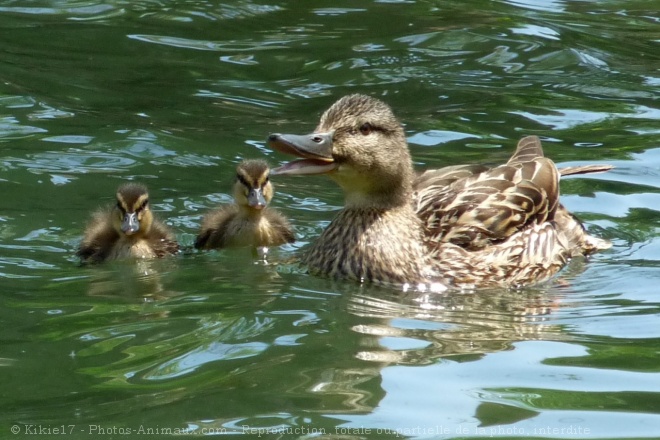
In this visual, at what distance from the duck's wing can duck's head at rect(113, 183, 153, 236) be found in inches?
58.0

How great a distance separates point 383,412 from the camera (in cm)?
455

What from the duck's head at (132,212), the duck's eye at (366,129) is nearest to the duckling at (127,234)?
the duck's head at (132,212)

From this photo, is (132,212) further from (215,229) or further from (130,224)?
(215,229)

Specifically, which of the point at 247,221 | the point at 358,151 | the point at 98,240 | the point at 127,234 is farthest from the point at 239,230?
the point at 358,151

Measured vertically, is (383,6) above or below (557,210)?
above

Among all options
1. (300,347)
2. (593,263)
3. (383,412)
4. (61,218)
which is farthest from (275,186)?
(383,412)

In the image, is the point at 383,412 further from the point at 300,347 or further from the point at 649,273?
the point at 649,273

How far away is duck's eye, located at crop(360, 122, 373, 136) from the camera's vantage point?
6408mm

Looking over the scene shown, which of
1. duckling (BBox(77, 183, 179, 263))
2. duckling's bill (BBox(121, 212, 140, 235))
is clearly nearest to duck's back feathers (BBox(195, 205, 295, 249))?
duckling (BBox(77, 183, 179, 263))

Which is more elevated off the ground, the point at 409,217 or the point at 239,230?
the point at 409,217

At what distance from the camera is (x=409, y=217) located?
6754 mm

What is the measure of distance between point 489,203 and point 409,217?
44 centimetres

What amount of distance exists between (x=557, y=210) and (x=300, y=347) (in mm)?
2709

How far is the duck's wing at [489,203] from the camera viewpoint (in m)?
6.77
